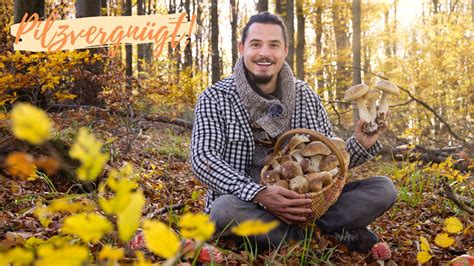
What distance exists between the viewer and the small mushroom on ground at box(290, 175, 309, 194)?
2.77 meters

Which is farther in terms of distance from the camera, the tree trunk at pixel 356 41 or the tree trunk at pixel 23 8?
the tree trunk at pixel 356 41

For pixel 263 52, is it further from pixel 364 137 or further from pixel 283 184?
pixel 283 184

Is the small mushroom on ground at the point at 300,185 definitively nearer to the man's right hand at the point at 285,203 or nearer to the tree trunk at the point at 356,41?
the man's right hand at the point at 285,203

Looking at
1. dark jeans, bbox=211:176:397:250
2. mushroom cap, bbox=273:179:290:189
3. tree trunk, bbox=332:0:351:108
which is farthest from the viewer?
tree trunk, bbox=332:0:351:108

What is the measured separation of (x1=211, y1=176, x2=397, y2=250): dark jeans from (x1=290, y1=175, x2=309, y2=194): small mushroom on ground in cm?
29

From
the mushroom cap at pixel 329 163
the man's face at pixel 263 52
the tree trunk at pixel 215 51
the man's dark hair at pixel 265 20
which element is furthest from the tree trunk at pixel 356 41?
the mushroom cap at pixel 329 163

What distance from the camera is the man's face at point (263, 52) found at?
353cm

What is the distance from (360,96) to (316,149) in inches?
26.8

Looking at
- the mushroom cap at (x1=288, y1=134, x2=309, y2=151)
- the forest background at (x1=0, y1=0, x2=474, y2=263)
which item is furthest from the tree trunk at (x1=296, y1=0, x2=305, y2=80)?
the mushroom cap at (x1=288, y1=134, x2=309, y2=151)

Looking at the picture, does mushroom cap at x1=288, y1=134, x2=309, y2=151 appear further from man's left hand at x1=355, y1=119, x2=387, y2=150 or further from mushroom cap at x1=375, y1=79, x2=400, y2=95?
mushroom cap at x1=375, y1=79, x2=400, y2=95

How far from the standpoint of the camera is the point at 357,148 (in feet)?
11.3

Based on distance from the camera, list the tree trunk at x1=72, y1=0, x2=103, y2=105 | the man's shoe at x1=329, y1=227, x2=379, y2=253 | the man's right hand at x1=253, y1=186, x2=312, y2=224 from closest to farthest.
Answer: the man's right hand at x1=253, y1=186, x2=312, y2=224, the man's shoe at x1=329, y1=227, x2=379, y2=253, the tree trunk at x1=72, y1=0, x2=103, y2=105

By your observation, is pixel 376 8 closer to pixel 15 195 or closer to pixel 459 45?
pixel 459 45

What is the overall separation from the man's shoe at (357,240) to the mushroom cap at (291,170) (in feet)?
1.87
